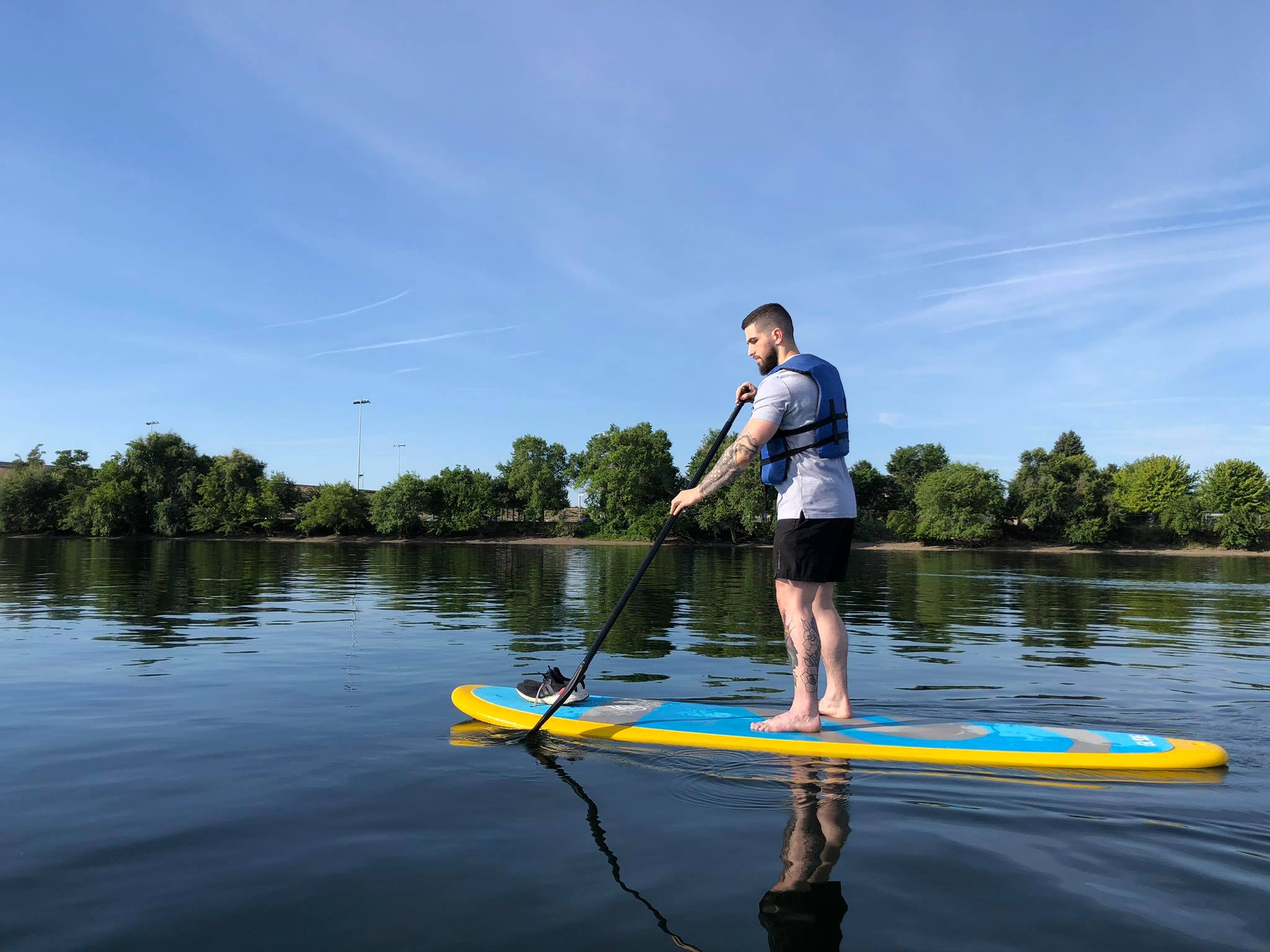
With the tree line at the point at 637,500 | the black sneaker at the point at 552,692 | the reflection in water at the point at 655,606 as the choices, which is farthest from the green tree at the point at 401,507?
the black sneaker at the point at 552,692

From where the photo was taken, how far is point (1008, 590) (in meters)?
24.2

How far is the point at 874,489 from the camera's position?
97.6m

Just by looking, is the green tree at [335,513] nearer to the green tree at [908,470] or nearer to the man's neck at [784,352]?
the green tree at [908,470]

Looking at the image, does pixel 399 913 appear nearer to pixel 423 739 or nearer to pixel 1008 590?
pixel 423 739

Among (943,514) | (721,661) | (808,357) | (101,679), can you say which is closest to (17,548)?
(101,679)

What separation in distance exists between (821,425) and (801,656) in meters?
1.72

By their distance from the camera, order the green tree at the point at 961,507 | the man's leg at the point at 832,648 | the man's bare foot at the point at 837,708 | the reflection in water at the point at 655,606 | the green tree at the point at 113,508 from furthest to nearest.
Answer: the green tree at the point at 113,508, the green tree at the point at 961,507, the reflection in water at the point at 655,606, the man's bare foot at the point at 837,708, the man's leg at the point at 832,648

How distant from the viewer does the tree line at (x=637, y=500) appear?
266 feet

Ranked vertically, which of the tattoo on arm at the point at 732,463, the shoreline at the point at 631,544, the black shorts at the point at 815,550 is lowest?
the shoreline at the point at 631,544

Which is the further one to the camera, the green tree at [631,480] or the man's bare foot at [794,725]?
the green tree at [631,480]

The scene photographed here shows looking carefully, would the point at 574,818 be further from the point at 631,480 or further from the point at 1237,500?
the point at 1237,500

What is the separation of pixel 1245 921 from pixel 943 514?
3260 inches

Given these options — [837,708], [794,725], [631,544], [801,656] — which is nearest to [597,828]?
[794,725]

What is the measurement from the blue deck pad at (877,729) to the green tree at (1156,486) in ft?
310
